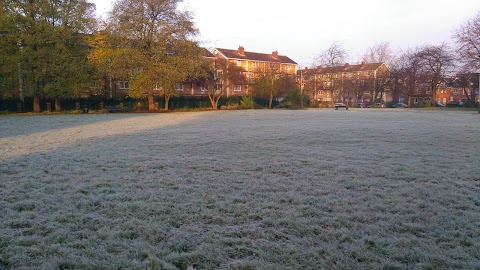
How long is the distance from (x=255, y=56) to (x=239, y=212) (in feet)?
232

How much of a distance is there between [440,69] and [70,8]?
169 feet

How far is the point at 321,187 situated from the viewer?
4699 mm

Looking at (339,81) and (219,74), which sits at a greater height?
(339,81)

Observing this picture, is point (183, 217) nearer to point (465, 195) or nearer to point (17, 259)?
point (17, 259)

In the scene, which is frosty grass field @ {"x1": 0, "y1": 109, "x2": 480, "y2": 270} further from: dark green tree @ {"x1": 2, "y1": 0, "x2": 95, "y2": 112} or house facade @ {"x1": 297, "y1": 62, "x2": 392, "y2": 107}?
house facade @ {"x1": 297, "y1": 62, "x2": 392, "y2": 107}

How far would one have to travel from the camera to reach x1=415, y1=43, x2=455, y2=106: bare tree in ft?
157

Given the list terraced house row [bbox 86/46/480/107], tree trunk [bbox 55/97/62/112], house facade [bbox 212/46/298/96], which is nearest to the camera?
tree trunk [bbox 55/97/62/112]

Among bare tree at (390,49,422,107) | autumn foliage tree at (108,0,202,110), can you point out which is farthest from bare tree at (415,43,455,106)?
autumn foliage tree at (108,0,202,110)

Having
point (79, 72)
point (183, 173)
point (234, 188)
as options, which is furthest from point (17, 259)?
point (79, 72)

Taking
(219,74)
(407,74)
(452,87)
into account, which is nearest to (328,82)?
(407,74)

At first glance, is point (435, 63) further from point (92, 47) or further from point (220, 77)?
point (92, 47)

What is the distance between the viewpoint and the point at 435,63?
48.8 meters

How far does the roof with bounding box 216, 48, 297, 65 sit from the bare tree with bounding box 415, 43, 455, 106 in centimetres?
3102

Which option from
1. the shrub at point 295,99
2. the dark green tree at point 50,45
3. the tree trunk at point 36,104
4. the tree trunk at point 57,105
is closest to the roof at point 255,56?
the shrub at point 295,99
